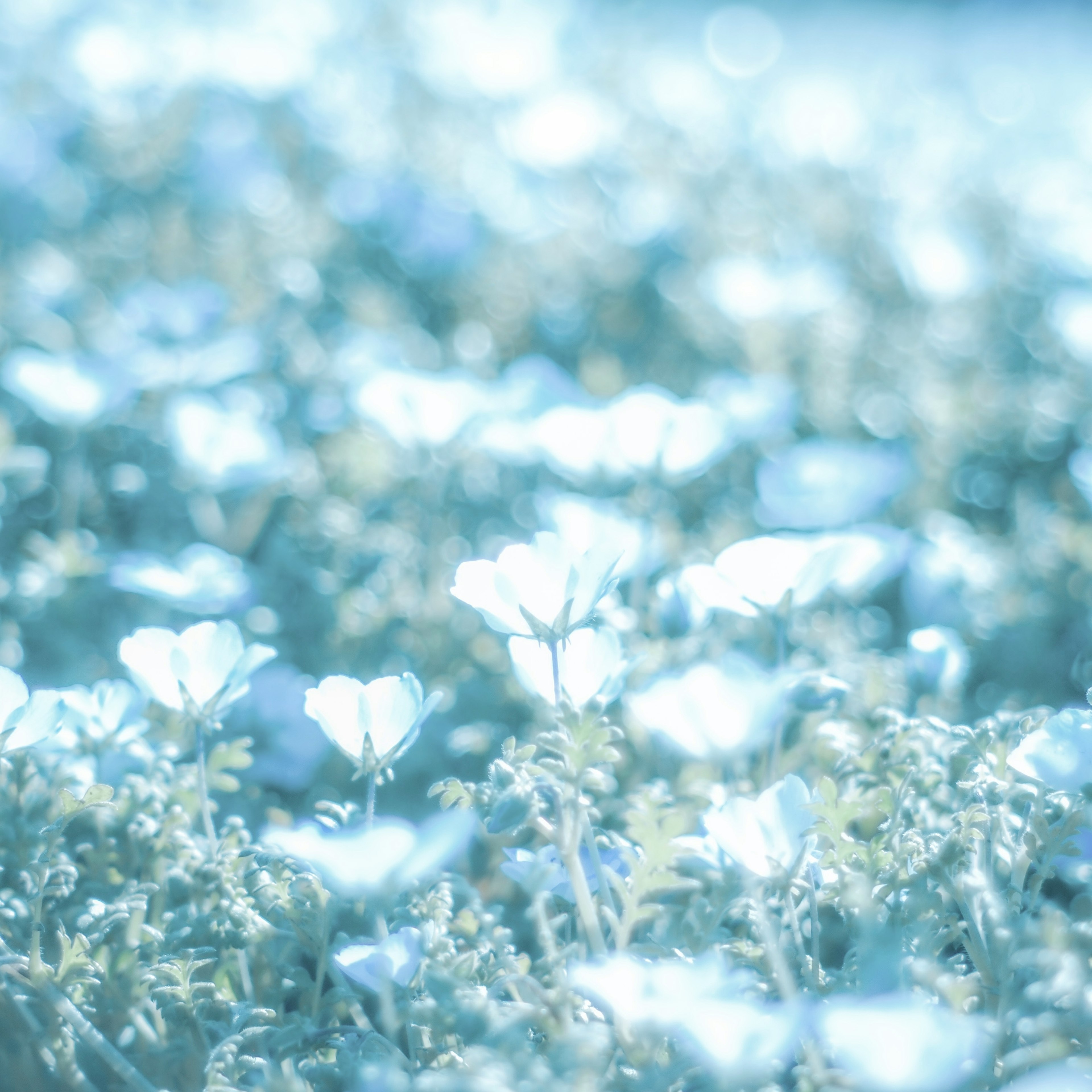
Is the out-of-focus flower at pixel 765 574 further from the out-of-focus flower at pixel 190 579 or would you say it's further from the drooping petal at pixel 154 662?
the out-of-focus flower at pixel 190 579

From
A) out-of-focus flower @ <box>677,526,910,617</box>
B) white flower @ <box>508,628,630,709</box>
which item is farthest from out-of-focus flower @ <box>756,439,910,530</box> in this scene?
white flower @ <box>508,628,630,709</box>

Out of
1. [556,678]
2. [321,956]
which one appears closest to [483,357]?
[556,678]

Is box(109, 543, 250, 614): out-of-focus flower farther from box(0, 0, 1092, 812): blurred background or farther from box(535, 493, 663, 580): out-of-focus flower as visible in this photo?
box(535, 493, 663, 580): out-of-focus flower

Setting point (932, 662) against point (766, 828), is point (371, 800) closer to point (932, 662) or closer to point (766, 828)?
point (766, 828)

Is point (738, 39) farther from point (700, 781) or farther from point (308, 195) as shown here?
point (700, 781)

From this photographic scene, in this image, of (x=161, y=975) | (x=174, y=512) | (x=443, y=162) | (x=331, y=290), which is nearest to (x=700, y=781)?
(x=161, y=975)
